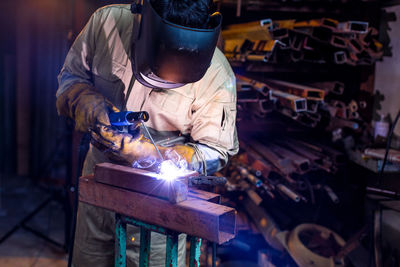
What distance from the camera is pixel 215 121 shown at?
1920mm

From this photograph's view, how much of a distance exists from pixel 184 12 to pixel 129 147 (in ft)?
2.35

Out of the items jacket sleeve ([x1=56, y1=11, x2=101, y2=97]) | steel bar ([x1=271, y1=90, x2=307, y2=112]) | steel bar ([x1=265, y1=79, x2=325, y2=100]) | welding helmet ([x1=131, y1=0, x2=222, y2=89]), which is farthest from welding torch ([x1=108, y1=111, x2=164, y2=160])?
steel bar ([x1=265, y1=79, x2=325, y2=100])

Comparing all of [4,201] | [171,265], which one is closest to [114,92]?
[171,265]

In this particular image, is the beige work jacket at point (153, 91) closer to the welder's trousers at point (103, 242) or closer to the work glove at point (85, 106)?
the work glove at point (85, 106)

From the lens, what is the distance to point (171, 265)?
1395 mm

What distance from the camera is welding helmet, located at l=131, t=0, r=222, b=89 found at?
4.14 feet

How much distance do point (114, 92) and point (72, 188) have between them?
1.68 meters

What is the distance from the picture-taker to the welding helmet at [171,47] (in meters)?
1.26

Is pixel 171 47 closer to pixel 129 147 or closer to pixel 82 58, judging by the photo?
pixel 129 147

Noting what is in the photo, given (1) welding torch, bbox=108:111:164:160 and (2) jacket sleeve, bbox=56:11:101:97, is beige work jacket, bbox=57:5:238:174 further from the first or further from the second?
(1) welding torch, bbox=108:111:164:160

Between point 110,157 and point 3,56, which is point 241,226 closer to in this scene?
point 110,157

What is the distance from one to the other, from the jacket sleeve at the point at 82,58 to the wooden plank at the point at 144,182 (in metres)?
0.70

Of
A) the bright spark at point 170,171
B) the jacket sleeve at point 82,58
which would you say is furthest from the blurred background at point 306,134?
the bright spark at point 170,171

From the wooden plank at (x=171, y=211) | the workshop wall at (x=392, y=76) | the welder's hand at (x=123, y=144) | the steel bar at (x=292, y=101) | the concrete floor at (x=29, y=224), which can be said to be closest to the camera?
the wooden plank at (x=171, y=211)
